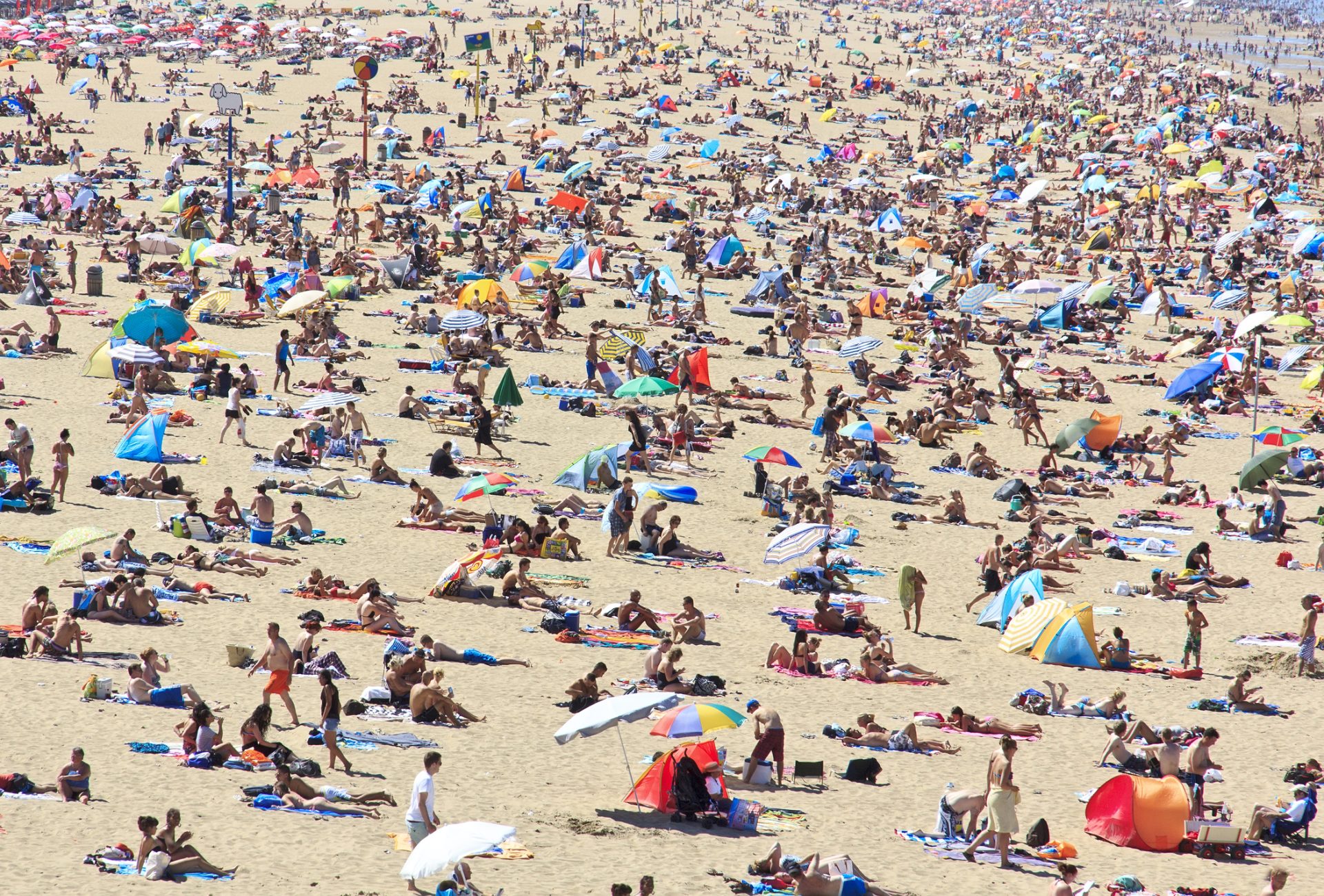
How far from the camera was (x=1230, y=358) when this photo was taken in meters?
25.8

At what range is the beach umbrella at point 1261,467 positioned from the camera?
20.8 meters

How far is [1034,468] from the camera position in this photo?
22.4 metres

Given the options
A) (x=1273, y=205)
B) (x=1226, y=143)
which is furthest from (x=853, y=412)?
(x=1226, y=143)

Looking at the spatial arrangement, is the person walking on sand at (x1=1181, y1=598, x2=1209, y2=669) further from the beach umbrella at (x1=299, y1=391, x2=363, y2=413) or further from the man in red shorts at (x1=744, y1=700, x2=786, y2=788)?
the beach umbrella at (x1=299, y1=391, x2=363, y2=413)

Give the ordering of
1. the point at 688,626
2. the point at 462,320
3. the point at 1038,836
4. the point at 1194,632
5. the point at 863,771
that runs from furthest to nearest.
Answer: the point at 462,320
the point at 1194,632
the point at 688,626
the point at 863,771
the point at 1038,836

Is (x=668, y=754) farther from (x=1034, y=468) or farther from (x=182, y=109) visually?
(x=182, y=109)

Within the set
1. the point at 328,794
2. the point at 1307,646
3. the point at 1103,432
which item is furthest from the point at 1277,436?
the point at 328,794

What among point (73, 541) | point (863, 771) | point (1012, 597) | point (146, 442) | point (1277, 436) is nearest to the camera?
point (863, 771)

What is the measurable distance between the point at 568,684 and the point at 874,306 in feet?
62.8

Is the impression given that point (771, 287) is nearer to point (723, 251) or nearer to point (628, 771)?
point (723, 251)

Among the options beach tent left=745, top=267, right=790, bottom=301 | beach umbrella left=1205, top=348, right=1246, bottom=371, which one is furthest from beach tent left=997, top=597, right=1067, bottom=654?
beach tent left=745, top=267, right=790, bottom=301

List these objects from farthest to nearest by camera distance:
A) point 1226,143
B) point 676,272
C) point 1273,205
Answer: point 1226,143, point 1273,205, point 676,272

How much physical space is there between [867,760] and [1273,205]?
35.4 meters

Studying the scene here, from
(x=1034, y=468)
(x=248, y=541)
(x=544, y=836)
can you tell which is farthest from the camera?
(x=1034, y=468)
